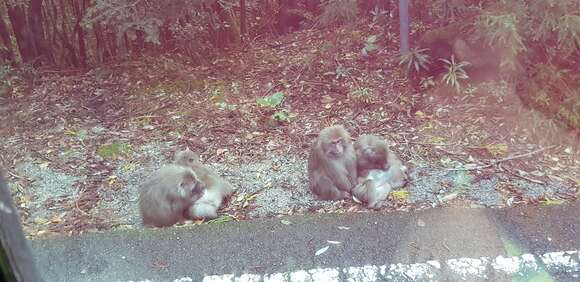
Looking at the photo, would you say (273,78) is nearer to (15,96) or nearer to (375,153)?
(375,153)

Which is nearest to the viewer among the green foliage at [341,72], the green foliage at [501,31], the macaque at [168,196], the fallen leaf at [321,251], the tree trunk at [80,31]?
the fallen leaf at [321,251]

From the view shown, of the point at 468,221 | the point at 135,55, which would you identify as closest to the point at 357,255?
the point at 468,221

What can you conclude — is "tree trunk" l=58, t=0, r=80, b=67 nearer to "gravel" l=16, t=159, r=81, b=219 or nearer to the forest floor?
the forest floor

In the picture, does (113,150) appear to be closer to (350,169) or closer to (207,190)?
(207,190)

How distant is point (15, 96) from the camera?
6.16 m

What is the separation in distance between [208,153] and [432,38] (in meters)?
2.48

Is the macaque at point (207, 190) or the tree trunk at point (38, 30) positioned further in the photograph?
the tree trunk at point (38, 30)

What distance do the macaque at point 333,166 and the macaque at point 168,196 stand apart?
2.97 feet

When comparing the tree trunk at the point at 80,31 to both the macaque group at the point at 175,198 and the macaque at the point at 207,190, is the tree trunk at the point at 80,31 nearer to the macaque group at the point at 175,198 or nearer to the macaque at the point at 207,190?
the macaque at the point at 207,190

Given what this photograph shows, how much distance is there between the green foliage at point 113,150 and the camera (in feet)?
17.2

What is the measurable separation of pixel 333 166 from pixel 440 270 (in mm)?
1307

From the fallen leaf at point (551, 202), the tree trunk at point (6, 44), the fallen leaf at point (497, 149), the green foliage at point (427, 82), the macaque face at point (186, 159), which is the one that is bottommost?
the fallen leaf at point (551, 202)

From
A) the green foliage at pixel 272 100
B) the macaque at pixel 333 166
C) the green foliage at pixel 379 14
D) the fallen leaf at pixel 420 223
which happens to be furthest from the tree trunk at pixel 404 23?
the fallen leaf at pixel 420 223

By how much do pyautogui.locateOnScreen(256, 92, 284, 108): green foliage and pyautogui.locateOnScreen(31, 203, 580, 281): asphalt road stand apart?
7.04ft
